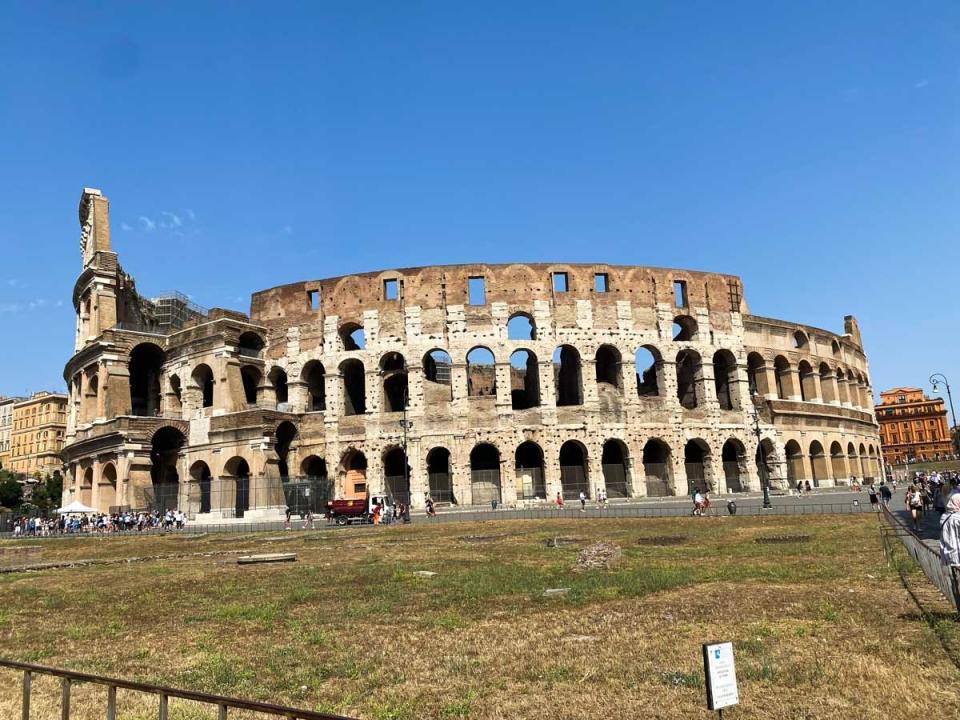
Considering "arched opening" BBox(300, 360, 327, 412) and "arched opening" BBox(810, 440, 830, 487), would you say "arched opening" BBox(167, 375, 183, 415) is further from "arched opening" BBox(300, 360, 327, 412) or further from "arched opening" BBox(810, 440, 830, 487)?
"arched opening" BBox(810, 440, 830, 487)

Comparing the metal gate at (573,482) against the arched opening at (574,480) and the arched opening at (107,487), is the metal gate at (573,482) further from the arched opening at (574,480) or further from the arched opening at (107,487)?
the arched opening at (107,487)

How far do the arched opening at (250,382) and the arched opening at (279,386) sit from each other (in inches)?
31.6

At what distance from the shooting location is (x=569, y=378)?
47000 millimetres

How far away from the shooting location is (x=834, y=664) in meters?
6.54

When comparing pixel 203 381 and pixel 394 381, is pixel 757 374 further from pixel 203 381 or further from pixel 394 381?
pixel 203 381

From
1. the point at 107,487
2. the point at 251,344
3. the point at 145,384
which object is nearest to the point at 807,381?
the point at 251,344

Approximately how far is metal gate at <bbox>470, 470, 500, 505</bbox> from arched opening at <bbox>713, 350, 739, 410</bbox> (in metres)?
15.0

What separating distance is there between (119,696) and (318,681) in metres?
1.78

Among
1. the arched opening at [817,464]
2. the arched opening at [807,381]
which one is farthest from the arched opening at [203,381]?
the arched opening at [817,464]

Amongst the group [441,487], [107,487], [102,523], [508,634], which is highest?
[107,487]

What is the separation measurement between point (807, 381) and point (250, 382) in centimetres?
3690

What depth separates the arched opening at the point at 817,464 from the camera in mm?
48750

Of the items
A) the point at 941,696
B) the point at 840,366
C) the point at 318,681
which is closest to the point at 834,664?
the point at 941,696

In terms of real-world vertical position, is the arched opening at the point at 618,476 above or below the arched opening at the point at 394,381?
below
